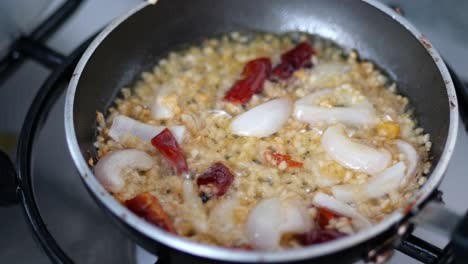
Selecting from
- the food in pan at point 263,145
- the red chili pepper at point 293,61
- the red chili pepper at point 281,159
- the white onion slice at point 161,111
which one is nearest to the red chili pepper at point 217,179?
the food in pan at point 263,145

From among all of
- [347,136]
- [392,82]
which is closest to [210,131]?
[347,136]

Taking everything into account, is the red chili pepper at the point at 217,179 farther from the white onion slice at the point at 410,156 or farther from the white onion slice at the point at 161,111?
the white onion slice at the point at 410,156

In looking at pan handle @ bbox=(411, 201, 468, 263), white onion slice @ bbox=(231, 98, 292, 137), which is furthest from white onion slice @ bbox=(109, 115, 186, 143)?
pan handle @ bbox=(411, 201, 468, 263)

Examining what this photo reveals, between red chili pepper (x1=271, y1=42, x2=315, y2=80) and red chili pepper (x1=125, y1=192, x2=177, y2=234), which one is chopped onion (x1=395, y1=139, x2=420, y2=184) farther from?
red chili pepper (x1=125, y1=192, x2=177, y2=234)

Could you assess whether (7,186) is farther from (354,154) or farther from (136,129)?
(354,154)

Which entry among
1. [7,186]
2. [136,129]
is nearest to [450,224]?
[136,129]

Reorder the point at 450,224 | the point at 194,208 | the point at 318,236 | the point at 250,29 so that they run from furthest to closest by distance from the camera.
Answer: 1. the point at 250,29
2. the point at 194,208
3. the point at 318,236
4. the point at 450,224

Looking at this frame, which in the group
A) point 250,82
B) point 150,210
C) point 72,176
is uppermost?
point 250,82
